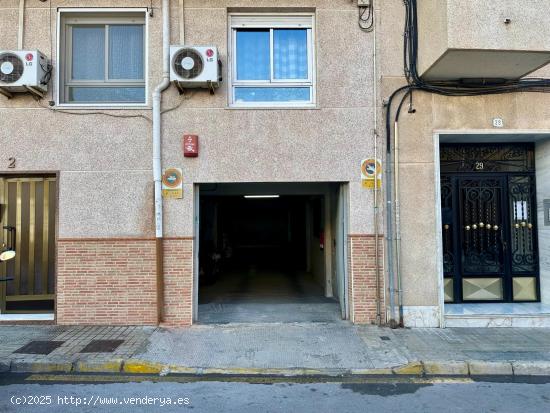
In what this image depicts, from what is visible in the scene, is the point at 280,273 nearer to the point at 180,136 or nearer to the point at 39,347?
the point at 180,136

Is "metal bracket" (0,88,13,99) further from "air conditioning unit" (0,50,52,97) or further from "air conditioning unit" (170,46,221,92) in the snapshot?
"air conditioning unit" (170,46,221,92)

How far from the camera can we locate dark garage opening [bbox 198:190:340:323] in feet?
25.3

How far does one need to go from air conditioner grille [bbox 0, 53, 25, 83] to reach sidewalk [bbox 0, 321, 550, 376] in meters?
4.04

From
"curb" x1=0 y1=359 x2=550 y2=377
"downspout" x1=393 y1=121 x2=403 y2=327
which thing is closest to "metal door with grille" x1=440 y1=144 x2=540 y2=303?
"downspout" x1=393 y1=121 x2=403 y2=327

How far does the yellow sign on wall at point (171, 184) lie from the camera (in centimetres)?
681

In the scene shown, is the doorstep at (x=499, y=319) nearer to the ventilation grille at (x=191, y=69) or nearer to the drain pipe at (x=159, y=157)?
the drain pipe at (x=159, y=157)

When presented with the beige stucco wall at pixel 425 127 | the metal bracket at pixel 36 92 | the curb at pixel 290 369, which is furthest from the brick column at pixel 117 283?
the beige stucco wall at pixel 425 127

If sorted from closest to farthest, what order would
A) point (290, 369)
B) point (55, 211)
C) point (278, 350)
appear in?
point (290, 369), point (278, 350), point (55, 211)

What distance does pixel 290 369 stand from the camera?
5.12 meters

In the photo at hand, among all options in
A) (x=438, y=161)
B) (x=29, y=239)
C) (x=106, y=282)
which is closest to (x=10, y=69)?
(x=29, y=239)

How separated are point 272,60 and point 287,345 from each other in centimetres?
480

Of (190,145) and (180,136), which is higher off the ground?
(180,136)

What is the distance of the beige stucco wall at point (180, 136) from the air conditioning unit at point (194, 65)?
363 mm

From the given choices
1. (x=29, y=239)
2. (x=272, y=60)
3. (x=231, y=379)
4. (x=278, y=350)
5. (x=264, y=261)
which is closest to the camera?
(x=231, y=379)
